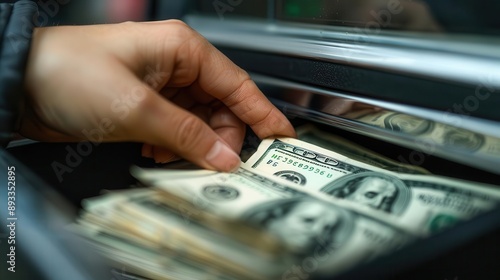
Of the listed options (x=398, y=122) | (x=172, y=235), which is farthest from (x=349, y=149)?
(x=172, y=235)

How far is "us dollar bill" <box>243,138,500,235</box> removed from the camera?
624 millimetres

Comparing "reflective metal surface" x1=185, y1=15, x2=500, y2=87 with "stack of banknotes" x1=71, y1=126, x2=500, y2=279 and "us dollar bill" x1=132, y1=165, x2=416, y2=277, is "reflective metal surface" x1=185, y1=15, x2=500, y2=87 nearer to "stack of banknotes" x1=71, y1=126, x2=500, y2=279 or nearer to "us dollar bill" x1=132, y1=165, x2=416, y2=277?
"stack of banknotes" x1=71, y1=126, x2=500, y2=279

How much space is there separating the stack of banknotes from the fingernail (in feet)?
0.05

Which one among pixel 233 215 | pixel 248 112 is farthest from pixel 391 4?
pixel 233 215

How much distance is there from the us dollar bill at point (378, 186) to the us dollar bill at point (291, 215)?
0.15ft

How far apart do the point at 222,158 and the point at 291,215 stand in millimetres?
228

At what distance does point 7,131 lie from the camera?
0.79m

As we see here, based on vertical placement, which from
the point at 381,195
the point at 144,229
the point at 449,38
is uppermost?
the point at 449,38

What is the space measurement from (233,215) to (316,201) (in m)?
0.16

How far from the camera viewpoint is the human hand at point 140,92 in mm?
783

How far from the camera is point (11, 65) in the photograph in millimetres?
780

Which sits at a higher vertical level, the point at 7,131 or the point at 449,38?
the point at 449,38

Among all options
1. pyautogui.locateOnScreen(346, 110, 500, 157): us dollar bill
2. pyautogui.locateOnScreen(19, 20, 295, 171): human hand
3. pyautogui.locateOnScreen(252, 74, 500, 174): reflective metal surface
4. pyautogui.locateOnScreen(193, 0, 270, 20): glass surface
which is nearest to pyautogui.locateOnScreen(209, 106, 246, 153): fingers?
pyautogui.locateOnScreen(19, 20, 295, 171): human hand

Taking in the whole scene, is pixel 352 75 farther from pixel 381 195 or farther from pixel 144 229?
pixel 144 229
